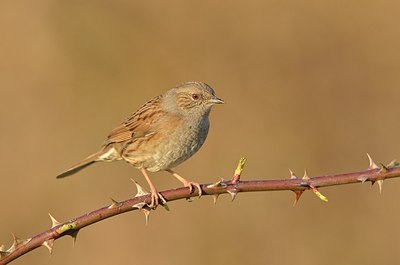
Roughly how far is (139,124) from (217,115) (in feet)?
13.3

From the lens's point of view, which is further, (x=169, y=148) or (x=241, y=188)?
(x=169, y=148)

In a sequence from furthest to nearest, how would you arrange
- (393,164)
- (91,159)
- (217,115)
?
(217,115)
(91,159)
(393,164)

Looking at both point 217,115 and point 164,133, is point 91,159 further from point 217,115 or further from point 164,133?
point 217,115

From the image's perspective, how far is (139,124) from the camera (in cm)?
621

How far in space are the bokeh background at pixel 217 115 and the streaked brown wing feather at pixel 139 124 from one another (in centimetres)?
265

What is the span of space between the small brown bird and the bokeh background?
2655 millimetres

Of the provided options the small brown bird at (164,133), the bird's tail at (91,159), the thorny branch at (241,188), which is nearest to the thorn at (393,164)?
the thorny branch at (241,188)

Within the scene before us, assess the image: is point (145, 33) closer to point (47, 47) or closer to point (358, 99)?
point (47, 47)

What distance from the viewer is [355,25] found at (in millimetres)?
10695

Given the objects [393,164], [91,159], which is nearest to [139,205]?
[393,164]

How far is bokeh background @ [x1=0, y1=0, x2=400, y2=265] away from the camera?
877 cm

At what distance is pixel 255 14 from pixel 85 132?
3020 mm

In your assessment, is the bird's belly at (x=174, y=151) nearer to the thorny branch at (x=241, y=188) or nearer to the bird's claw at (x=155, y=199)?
the bird's claw at (x=155, y=199)

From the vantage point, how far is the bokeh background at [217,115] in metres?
8.77
